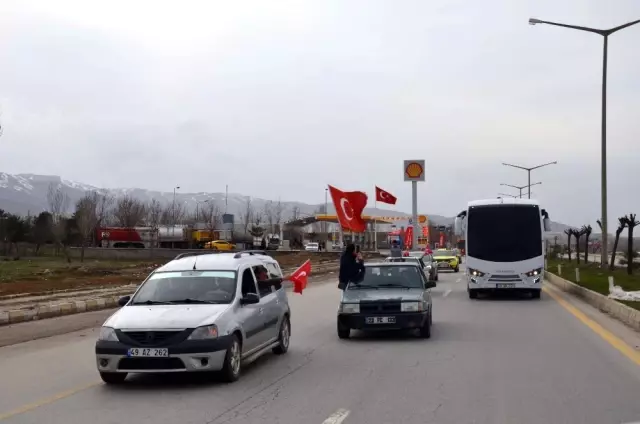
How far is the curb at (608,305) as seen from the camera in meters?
17.0

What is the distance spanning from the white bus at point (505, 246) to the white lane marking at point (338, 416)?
1809cm

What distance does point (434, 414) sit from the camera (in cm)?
800

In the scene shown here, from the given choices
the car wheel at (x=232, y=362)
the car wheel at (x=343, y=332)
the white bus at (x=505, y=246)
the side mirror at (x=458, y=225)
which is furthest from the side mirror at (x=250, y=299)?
the side mirror at (x=458, y=225)

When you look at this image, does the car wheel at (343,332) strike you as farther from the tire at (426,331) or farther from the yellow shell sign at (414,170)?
the yellow shell sign at (414,170)

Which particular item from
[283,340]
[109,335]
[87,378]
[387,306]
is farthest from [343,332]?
[109,335]

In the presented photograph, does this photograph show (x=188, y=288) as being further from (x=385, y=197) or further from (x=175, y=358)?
(x=385, y=197)

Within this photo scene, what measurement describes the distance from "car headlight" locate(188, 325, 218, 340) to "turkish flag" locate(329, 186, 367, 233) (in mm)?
13756

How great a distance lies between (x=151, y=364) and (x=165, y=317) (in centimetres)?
61

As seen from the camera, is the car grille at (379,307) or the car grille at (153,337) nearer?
the car grille at (153,337)

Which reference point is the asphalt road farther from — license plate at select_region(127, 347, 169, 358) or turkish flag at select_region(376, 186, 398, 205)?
turkish flag at select_region(376, 186, 398, 205)

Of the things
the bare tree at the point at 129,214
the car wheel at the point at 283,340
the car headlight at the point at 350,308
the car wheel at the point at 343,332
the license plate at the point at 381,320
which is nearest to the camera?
the car wheel at the point at 283,340

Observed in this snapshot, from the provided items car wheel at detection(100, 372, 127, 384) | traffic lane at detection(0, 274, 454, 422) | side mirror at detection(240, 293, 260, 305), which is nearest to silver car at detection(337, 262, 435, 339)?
traffic lane at detection(0, 274, 454, 422)

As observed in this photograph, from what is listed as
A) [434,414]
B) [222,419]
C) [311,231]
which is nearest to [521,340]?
[434,414]

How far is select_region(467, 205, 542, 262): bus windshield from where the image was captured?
2544 centimetres
